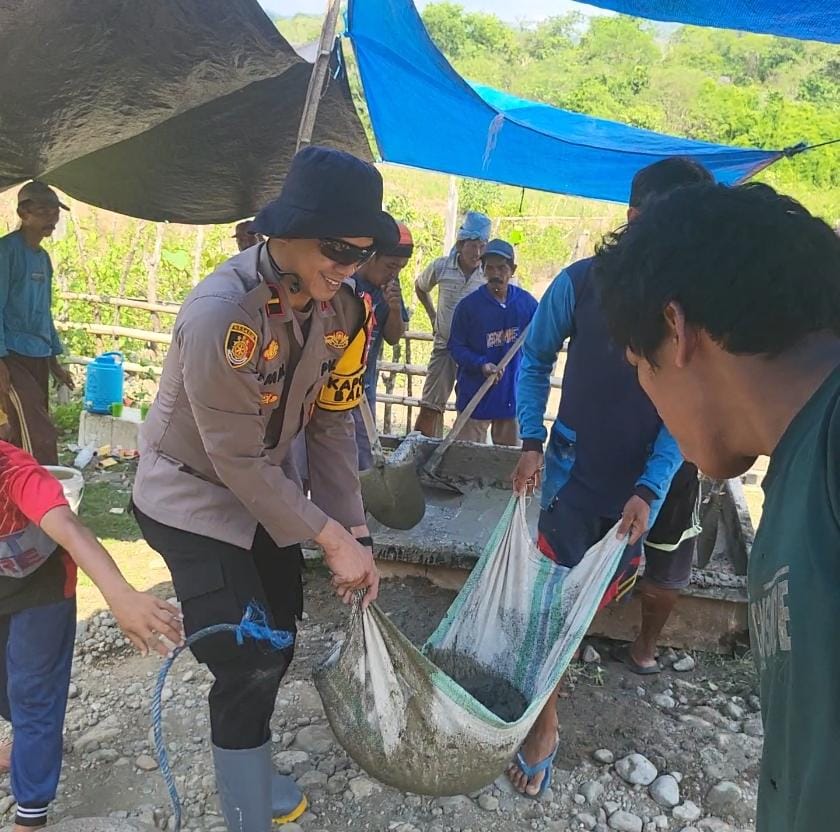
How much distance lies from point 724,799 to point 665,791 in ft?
0.57

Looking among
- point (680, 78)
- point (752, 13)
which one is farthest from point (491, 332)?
point (680, 78)

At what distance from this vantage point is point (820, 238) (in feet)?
2.50

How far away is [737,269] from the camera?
729 mm

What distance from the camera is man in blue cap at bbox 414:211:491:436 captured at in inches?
206

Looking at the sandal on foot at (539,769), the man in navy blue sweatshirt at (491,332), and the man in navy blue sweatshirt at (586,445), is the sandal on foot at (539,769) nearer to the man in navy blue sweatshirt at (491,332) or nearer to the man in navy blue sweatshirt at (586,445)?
the man in navy blue sweatshirt at (586,445)

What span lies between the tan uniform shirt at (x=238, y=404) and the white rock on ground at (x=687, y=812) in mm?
1456

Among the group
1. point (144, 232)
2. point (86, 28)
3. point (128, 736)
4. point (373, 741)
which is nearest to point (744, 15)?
point (86, 28)

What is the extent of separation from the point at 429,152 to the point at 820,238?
3.95 m

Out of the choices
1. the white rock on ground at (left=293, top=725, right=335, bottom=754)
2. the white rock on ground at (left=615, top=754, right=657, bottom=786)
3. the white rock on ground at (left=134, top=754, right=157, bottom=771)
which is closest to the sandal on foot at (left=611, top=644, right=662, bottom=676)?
the white rock on ground at (left=615, top=754, right=657, bottom=786)

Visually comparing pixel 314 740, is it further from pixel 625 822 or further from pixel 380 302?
pixel 380 302

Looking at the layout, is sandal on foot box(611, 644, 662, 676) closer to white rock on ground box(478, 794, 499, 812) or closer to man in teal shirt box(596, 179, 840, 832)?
white rock on ground box(478, 794, 499, 812)

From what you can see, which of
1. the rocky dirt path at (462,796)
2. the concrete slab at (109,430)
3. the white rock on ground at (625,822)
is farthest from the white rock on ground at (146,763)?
the concrete slab at (109,430)

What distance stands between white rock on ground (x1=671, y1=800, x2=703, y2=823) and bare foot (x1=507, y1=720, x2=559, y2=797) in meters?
0.40

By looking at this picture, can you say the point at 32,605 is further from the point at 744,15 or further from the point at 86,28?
the point at 744,15
